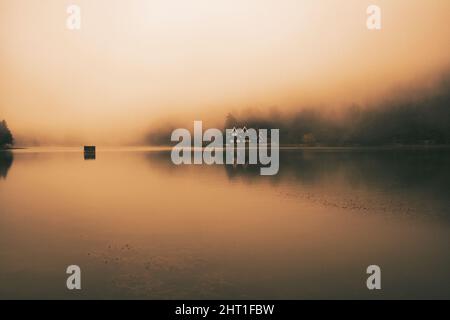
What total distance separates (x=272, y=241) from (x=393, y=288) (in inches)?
368

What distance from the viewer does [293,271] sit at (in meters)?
19.5

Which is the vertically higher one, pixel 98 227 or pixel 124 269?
pixel 98 227

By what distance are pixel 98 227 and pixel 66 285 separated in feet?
42.1

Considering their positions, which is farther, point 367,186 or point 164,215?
point 367,186

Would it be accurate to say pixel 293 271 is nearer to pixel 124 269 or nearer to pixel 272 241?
pixel 272 241

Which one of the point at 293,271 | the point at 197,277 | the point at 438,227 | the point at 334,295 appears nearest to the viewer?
the point at 334,295

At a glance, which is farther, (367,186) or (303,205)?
(367,186)

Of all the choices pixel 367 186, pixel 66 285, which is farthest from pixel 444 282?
pixel 367 186

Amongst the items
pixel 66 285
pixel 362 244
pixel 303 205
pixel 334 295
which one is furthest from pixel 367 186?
pixel 66 285
